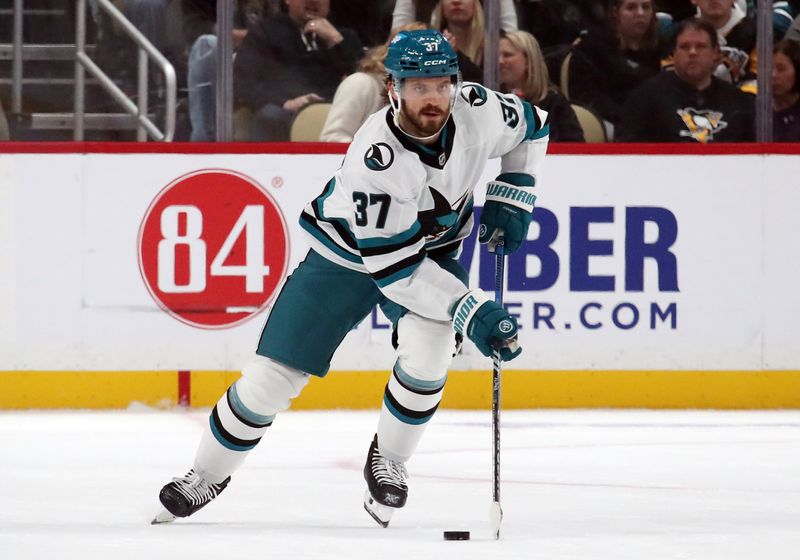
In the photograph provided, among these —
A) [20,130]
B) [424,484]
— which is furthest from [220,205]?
[424,484]

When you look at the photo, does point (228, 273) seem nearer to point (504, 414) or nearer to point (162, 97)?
point (162, 97)

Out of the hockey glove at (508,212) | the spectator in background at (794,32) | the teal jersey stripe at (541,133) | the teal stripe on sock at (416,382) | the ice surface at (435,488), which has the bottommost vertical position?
the ice surface at (435,488)

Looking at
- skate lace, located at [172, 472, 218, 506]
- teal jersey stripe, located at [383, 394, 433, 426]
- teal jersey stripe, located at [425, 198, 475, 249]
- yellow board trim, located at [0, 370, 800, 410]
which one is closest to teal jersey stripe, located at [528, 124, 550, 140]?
teal jersey stripe, located at [425, 198, 475, 249]

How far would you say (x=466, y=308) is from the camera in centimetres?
288

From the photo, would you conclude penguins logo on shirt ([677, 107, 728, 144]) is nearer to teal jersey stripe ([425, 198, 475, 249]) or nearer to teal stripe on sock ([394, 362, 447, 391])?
teal jersey stripe ([425, 198, 475, 249])

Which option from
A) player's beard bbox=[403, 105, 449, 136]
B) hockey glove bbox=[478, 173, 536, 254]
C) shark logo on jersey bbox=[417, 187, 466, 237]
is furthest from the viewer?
hockey glove bbox=[478, 173, 536, 254]

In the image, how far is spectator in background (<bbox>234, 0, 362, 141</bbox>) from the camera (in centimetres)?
527

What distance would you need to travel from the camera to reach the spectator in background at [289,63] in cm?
527

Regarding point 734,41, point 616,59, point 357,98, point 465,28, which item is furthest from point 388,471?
point 734,41

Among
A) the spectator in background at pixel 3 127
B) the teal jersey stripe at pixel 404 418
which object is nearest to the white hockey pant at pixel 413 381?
the teal jersey stripe at pixel 404 418

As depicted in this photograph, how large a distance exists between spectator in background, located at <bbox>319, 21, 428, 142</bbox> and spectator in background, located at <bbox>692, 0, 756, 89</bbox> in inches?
40.3

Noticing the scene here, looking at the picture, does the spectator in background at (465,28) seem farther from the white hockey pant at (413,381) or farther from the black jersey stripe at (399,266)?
the black jersey stripe at (399,266)

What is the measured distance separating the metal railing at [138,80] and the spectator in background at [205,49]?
0.25 ft

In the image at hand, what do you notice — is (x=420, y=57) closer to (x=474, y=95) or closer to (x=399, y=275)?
(x=474, y=95)
